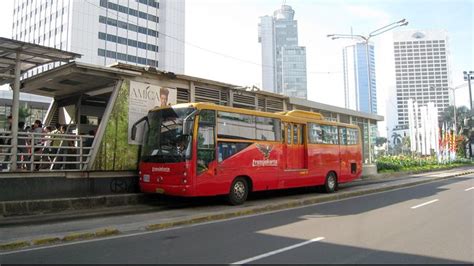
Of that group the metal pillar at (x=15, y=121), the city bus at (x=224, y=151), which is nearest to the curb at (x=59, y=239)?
the city bus at (x=224, y=151)

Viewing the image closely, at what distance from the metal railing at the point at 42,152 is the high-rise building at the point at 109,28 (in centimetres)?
6600

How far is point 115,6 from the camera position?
82938 mm

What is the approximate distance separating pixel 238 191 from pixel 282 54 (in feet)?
65.4

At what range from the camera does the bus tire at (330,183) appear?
17.2m

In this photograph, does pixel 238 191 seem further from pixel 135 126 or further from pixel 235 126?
pixel 135 126

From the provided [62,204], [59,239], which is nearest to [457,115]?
[62,204]

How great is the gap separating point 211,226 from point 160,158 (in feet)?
12.1

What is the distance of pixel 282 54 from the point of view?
3128 cm

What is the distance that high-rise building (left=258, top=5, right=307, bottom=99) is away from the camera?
30344 millimetres

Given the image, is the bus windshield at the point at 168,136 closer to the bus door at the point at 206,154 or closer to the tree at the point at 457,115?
the bus door at the point at 206,154

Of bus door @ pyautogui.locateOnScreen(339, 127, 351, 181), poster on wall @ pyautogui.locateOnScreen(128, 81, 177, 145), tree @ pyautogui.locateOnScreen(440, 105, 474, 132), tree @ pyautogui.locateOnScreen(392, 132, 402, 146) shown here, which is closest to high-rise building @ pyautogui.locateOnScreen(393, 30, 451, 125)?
tree @ pyautogui.locateOnScreen(440, 105, 474, 132)

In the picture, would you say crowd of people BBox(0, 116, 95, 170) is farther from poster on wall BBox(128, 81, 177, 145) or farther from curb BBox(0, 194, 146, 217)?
poster on wall BBox(128, 81, 177, 145)

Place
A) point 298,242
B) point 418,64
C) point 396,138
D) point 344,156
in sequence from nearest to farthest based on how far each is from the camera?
point 298,242 → point 344,156 → point 418,64 → point 396,138

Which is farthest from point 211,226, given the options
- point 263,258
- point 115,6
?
point 115,6
